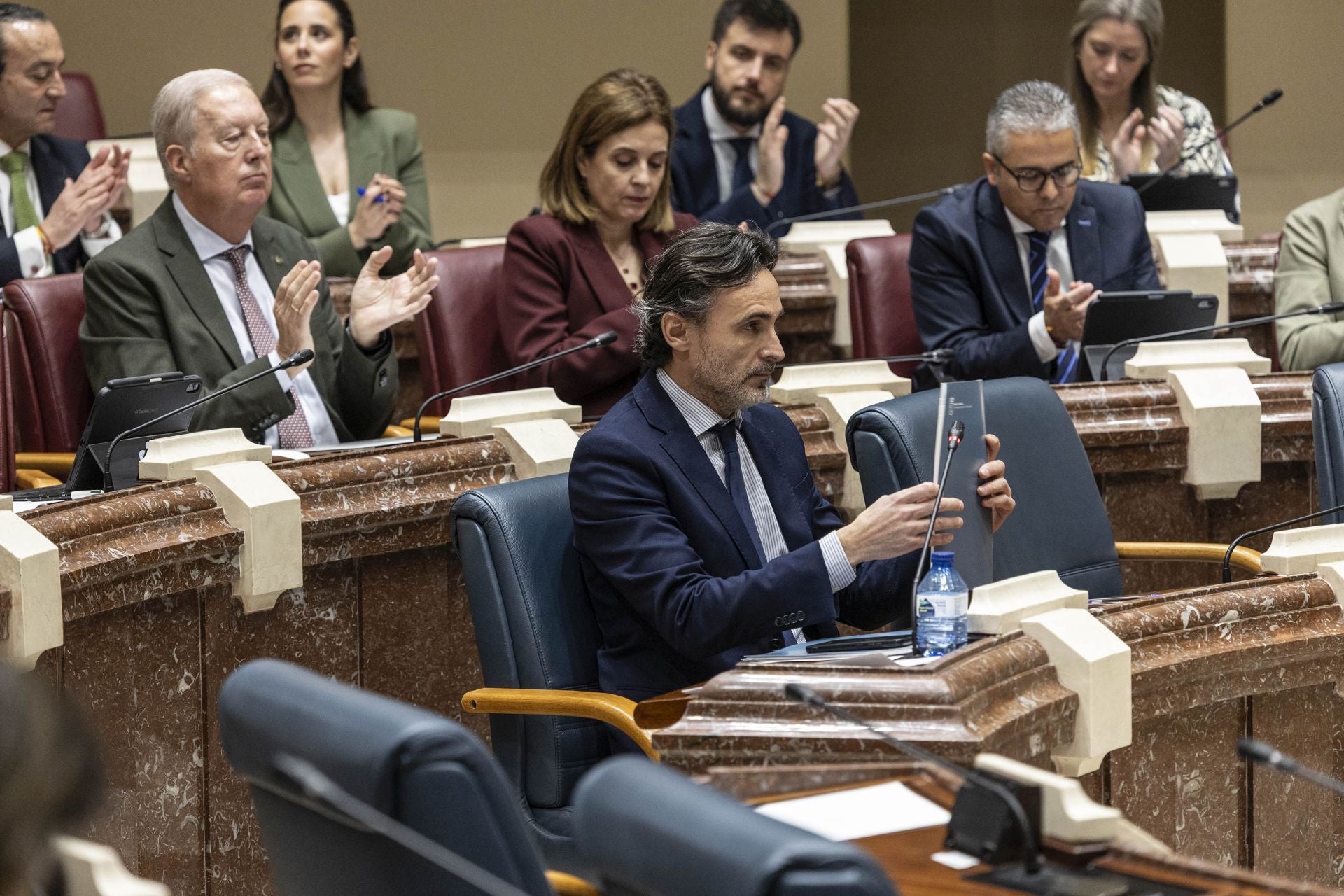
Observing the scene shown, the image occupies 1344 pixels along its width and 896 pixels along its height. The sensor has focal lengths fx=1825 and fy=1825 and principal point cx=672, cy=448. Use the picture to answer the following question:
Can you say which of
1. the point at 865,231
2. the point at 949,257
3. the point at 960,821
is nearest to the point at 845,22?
the point at 865,231

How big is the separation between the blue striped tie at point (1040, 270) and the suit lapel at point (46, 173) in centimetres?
189

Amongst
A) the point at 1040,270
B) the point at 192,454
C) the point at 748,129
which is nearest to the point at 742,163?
the point at 748,129

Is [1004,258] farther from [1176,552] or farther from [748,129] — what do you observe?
[748,129]

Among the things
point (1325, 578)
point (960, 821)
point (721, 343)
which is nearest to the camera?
point (960, 821)

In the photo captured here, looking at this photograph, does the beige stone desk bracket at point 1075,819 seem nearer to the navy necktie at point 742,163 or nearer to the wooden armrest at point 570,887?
the wooden armrest at point 570,887

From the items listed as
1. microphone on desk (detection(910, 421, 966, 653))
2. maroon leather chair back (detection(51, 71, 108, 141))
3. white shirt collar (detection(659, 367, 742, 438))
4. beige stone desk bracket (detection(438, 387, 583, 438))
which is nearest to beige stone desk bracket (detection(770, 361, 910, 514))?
beige stone desk bracket (detection(438, 387, 583, 438))

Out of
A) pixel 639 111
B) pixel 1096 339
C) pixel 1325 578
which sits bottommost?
pixel 1325 578

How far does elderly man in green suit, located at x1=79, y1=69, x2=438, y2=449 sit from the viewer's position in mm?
2816

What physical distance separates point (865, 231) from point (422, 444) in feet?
5.52

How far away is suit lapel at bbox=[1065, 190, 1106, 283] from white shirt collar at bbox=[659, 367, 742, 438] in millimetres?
1251

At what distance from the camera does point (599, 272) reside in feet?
10.4

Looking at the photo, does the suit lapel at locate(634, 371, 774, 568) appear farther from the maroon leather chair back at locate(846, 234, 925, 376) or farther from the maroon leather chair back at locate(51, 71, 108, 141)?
the maroon leather chair back at locate(51, 71, 108, 141)

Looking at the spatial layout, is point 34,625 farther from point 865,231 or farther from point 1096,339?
point 865,231

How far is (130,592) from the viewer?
6.91 ft
